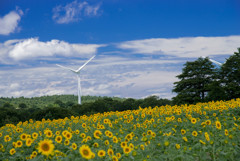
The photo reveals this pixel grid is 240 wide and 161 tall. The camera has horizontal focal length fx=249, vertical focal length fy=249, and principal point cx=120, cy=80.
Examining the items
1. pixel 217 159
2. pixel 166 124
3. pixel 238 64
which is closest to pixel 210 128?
pixel 166 124

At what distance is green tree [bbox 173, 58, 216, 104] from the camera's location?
3942 cm

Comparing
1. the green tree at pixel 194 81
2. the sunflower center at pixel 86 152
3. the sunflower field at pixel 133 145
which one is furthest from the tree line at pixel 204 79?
the sunflower center at pixel 86 152

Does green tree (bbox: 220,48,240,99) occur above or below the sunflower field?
above

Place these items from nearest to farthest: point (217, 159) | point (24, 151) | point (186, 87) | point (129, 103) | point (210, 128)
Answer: point (217, 159), point (24, 151), point (210, 128), point (186, 87), point (129, 103)

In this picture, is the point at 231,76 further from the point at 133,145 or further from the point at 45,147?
the point at 45,147

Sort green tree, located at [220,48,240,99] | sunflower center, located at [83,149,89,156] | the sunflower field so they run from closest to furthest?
1. sunflower center, located at [83,149,89,156]
2. the sunflower field
3. green tree, located at [220,48,240,99]

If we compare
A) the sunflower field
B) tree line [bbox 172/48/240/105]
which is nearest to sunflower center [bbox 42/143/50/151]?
the sunflower field

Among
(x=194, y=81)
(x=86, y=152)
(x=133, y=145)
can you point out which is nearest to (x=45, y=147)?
(x=86, y=152)

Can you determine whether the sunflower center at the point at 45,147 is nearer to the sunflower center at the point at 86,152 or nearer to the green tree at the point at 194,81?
the sunflower center at the point at 86,152

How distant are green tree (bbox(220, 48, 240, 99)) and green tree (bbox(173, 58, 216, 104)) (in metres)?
2.06

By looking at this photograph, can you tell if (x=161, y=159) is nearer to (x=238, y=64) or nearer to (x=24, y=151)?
(x=24, y=151)

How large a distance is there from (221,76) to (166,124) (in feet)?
107

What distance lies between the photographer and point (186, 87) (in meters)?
41.4

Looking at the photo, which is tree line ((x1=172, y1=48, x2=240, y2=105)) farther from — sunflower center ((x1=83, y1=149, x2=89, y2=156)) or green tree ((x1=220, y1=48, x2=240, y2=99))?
sunflower center ((x1=83, y1=149, x2=89, y2=156))
